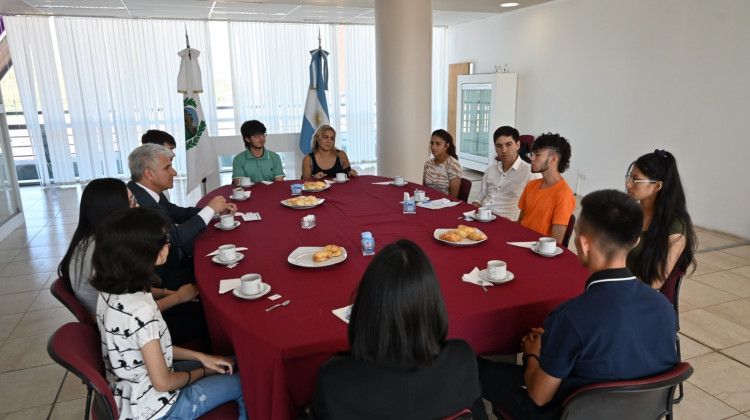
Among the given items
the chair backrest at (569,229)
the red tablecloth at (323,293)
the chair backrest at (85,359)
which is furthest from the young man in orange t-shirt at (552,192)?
the chair backrest at (85,359)

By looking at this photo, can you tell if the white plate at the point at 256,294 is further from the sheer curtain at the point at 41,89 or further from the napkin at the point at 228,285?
the sheer curtain at the point at 41,89

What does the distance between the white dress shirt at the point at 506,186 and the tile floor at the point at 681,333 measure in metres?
1.40

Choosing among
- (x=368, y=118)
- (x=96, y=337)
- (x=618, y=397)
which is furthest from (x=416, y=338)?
(x=368, y=118)

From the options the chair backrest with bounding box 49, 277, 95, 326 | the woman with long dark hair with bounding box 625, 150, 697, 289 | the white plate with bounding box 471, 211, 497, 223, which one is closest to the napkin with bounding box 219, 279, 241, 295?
the chair backrest with bounding box 49, 277, 95, 326

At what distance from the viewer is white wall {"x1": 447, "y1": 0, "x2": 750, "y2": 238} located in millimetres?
4781

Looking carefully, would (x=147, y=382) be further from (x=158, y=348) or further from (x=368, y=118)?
(x=368, y=118)

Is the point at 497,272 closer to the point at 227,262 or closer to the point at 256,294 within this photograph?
the point at 256,294

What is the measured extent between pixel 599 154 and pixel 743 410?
448 cm

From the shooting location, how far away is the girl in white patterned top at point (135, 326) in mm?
1550

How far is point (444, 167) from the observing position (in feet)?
13.7

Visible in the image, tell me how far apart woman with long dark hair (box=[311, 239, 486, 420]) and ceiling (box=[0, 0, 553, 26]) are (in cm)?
613

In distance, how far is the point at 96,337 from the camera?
5.62ft

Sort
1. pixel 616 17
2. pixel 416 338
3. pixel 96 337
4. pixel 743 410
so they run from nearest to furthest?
1. pixel 416 338
2. pixel 96 337
3. pixel 743 410
4. pixel 616 17

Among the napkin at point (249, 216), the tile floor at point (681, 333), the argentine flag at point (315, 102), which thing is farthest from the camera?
the argentine flag at point (315, 102)
